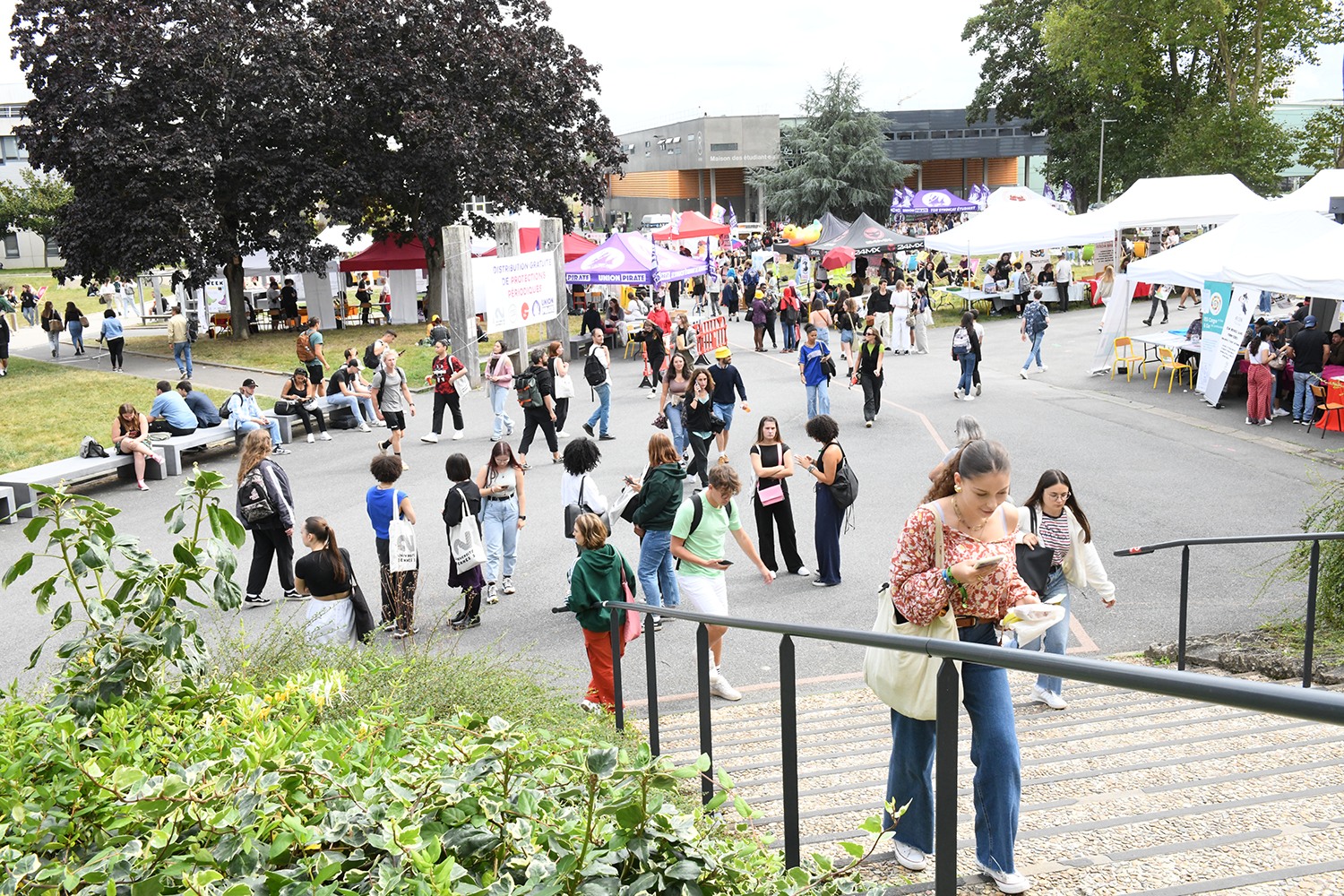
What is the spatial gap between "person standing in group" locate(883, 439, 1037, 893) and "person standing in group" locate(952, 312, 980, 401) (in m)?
15.2

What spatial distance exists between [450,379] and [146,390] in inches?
415

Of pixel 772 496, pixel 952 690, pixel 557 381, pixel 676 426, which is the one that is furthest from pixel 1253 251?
pixel 952 690

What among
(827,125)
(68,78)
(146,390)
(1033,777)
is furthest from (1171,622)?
(827,125)

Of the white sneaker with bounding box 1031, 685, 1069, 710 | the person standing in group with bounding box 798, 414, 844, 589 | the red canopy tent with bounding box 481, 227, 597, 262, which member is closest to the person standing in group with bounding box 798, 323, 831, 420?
the person standing in group with bounding box 798, 414, 844, 589

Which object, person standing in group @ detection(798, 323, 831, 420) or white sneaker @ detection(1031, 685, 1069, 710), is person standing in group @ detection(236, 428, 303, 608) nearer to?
white sneaker @ detection(1031, 685, 1069, 710)

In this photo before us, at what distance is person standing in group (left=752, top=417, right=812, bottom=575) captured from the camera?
10.1 m

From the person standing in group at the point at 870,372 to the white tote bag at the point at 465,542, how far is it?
8.88 m

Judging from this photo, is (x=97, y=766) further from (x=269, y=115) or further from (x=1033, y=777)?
(x=269, y=115)

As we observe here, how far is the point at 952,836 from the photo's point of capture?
9.11 ft

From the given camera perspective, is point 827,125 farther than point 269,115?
Yes

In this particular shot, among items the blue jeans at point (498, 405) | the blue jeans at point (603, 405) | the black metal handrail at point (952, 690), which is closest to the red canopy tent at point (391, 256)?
the blue jeans at point (498, 405)

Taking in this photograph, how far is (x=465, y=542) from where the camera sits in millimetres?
9336

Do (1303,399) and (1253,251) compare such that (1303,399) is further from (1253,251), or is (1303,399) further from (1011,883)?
(1011,883)

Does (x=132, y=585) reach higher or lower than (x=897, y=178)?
lower
